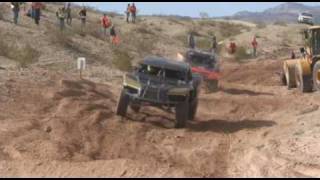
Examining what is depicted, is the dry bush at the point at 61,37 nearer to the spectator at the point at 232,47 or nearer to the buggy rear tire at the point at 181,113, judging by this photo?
the buggy rear tire at the point at 181,113

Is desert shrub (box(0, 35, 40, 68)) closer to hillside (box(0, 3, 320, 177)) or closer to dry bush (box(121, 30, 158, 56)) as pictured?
hillside (box(0, 3, 320, 177))

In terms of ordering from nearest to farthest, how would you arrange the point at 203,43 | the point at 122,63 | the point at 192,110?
the point at 192,110 → the point at 122,63 → the point at 203,43

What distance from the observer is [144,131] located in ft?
47.6

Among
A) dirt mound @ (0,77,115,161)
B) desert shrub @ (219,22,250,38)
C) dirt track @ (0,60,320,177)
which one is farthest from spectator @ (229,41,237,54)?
dirt mound @ (0,77,115,161)

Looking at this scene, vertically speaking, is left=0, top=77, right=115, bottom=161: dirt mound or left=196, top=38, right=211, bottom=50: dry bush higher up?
left=0, top=77, right=115, bottom=161: dirt mound

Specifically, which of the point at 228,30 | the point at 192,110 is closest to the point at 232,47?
the point at 228,30

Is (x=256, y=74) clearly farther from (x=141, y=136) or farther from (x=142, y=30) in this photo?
(x=141, y=136)

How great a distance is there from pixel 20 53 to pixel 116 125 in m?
10.00

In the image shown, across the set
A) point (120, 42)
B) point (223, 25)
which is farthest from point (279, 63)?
point (223, 25)

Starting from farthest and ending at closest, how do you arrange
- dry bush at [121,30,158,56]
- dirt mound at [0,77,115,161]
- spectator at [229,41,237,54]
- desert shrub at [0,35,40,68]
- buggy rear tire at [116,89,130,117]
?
spectator at [229,41,237,54]
dry bush at [121,30,158,56]
desert shrub at [0,35,40,68]
buggy rear tire at [116,89,130,117]
dirt mound at [0,77,115,161]

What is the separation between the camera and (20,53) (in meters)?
23.8

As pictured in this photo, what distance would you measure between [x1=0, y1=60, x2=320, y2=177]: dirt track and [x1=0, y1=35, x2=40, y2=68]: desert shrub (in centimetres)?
237

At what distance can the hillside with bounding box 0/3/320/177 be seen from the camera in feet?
35.4

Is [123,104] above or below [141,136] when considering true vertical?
above
